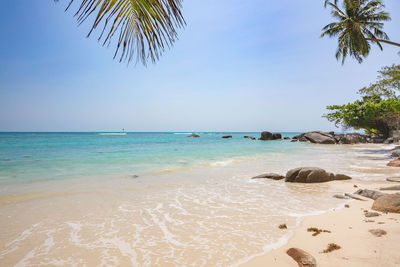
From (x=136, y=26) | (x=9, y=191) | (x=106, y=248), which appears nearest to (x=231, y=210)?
(x=106, y=248)

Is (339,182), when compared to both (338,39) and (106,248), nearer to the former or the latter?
(106,248)

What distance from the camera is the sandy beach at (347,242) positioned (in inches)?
101

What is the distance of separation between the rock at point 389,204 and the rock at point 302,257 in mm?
2724

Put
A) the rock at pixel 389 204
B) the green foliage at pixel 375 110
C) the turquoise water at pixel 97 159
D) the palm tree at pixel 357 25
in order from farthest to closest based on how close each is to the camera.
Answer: the green foliage at pixel 375 110
the palm tree at pixel 357 25
the turquoise water at pixel 97 159
the rock at pixel 389 204

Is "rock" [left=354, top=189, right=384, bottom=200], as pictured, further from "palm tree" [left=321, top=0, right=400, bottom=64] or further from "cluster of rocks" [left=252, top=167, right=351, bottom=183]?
"palm tree" [left=321, top=0, right=400, bottom=64]

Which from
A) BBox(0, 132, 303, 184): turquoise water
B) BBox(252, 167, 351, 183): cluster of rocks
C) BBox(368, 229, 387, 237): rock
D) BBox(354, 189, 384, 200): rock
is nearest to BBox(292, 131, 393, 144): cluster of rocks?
BBox(0, 132, 303, 184): turquoise water

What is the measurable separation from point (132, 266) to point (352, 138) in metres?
41.9

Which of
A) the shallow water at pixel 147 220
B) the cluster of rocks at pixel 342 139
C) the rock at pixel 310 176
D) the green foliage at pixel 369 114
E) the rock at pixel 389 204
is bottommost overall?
the shallow water at pixel 147 220

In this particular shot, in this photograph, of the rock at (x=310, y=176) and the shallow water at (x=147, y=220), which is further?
the rock at (x=310, y=176)

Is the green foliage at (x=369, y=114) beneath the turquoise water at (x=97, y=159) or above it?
above

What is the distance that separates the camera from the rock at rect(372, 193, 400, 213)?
4046 mm

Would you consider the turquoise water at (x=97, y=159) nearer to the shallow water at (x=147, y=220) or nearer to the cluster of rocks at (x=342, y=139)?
the shallow water at (x=147, y=220)

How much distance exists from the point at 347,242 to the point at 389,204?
200cm

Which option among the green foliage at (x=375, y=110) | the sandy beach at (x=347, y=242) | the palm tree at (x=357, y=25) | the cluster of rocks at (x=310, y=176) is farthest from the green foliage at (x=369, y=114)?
the sandy beach at (x=347, y=242)
